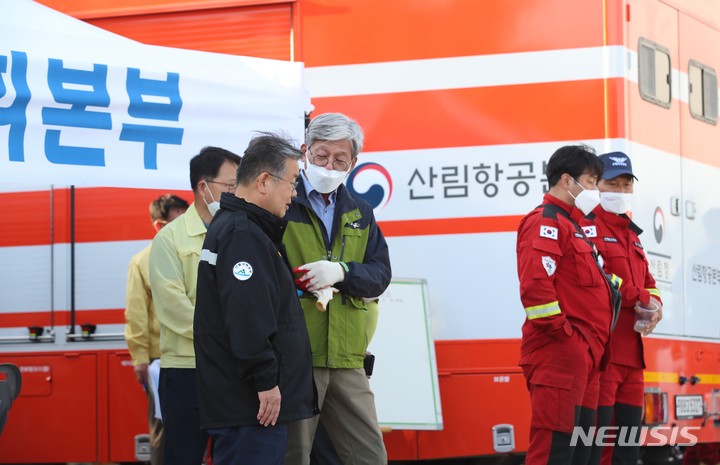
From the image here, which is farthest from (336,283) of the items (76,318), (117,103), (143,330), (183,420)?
(76,318)

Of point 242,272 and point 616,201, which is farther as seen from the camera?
point 616,201

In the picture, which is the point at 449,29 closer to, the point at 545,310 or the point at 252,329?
the point at 545,310

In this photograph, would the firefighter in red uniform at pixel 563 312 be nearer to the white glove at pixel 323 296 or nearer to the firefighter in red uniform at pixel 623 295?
the firefighter in red uniform at pixel 623 295

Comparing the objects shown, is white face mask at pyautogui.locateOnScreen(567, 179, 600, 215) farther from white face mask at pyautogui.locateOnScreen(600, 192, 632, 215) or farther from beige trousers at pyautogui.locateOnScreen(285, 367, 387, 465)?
beige trousers at pyautogui.locateOnScreen(285, 367, 387, 465)

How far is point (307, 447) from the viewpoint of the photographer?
185 inches

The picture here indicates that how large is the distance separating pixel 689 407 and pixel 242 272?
12.5 ft

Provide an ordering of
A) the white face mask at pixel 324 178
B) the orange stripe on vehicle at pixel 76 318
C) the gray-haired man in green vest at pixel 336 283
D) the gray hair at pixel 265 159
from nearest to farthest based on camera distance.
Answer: the gray hair at pixel 265 159
the gray-haired man in green vest at pixel 336 283
the white face mask at pixel 324 178
the orange stripe on vehicle at pixel 76 318

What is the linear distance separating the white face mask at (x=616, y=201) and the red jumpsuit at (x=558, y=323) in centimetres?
58

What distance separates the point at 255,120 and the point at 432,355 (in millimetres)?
1589

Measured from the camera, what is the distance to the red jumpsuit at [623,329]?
5947 mm

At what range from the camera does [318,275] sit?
15.2 ft

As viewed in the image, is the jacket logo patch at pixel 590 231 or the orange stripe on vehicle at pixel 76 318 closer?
the jacket logo patch at pixel 590 231

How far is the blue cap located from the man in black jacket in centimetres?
240

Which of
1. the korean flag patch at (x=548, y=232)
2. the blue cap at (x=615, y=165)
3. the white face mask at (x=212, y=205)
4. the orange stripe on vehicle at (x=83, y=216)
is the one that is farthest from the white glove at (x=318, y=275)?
the orange stripe on vehicle at (x=83, y=216)
